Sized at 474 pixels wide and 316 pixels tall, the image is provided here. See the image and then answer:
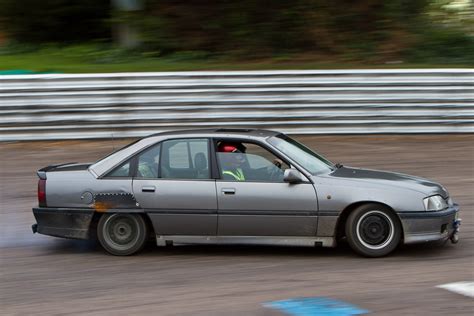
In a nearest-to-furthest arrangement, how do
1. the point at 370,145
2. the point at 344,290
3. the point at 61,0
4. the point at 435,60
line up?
the point at 344,290 < the point at 370,145 < the point at 435,60 < the point at 61,0

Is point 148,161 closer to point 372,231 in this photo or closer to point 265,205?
point 265,205

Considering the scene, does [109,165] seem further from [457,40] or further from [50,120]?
[457,40]

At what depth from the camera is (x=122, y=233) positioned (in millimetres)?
7156

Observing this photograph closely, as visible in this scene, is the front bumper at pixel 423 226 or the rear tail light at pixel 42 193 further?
the rear tail light at pixel 42 193

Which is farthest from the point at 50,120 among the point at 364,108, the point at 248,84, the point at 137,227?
the point at 137,227

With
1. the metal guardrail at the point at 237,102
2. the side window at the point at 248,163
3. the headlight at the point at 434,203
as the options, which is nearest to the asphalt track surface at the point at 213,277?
the headlight at the point at 434,203

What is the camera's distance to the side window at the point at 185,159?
705cm

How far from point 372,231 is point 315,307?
151 cm

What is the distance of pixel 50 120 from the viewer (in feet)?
43.5

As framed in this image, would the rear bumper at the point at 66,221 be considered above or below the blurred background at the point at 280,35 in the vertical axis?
below

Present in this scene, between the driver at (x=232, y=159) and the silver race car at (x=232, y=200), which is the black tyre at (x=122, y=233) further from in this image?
the driver at (x=232, y=159)

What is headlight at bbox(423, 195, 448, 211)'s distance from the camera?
22.2 ft

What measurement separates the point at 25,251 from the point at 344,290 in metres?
3.35

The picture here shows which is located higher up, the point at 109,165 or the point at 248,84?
the point at 248,84
